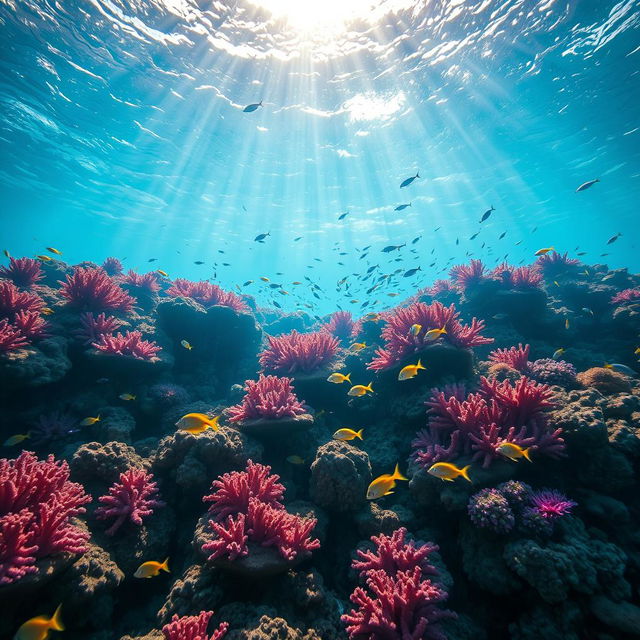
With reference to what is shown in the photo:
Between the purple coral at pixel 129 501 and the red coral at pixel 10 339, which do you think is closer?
the purple coral at pixel 129 501

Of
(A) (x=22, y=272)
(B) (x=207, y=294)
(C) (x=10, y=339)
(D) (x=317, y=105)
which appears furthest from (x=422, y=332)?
(D) (x=317, y=105)

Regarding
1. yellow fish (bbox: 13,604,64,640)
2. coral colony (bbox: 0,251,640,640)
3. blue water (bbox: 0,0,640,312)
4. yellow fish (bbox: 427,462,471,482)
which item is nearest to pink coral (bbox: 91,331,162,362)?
coral colony (bbox: 0,251,640,640)

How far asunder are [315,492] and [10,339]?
6050 millimetres

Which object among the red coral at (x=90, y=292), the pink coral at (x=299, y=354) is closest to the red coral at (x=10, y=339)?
the red coral at (x=90, y=292)

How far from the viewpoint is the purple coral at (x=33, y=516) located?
2861 mm

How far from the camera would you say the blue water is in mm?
12445

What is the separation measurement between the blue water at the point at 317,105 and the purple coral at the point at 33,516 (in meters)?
13.1

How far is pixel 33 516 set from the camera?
3264 millimetres

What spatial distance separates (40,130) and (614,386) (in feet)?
104

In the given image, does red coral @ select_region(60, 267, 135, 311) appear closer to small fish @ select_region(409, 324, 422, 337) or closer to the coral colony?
the coral colony

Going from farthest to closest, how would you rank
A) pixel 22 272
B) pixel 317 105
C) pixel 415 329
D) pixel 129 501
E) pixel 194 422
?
pixel 317 105, pixel 22 272, pixel 415 329, pixel 129 501, pixel 194 422

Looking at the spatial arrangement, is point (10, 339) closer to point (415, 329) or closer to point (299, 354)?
point (299, 354)

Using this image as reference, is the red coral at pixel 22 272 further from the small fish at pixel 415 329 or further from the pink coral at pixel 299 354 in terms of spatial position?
the small fish at pixel 415 329

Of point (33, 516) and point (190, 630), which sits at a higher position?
point (33, 516)
